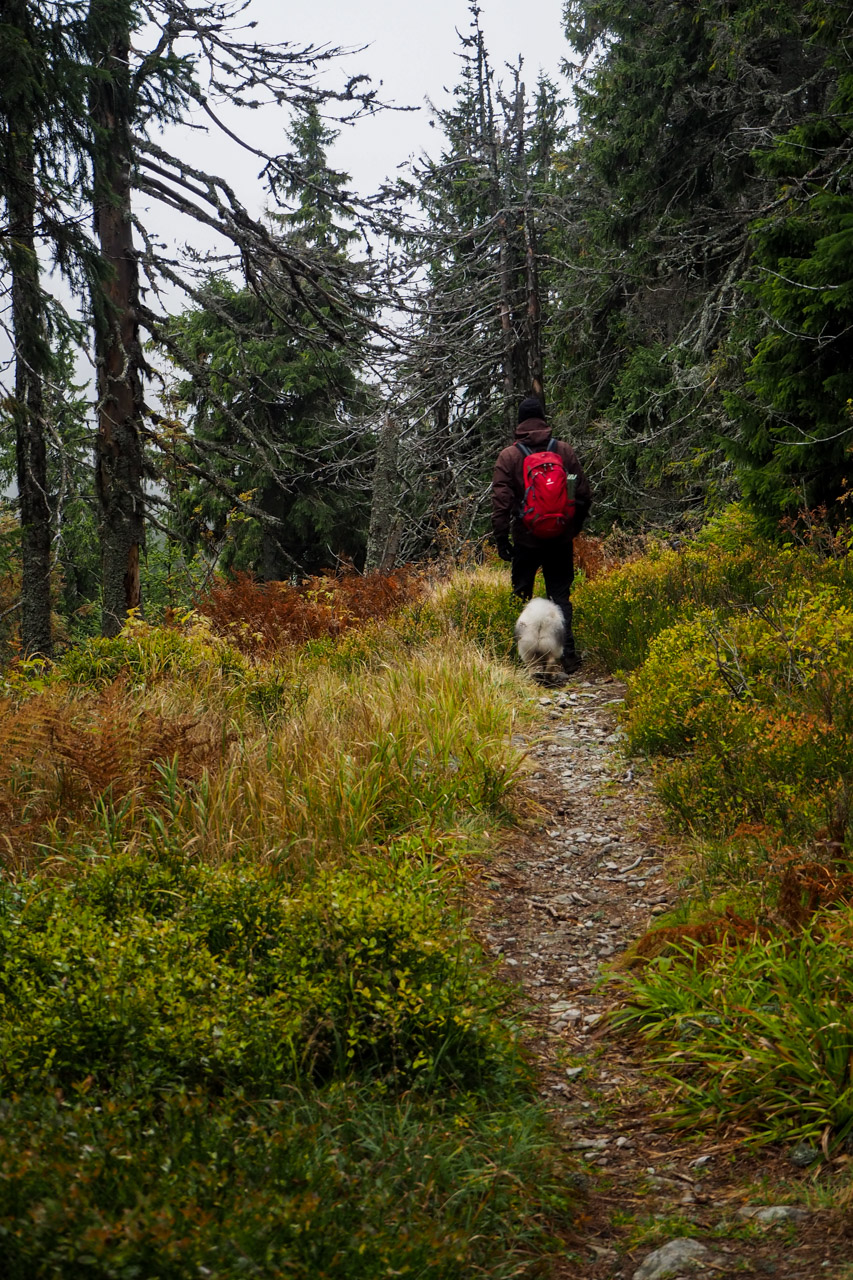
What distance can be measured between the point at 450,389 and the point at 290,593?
9401 millimetres

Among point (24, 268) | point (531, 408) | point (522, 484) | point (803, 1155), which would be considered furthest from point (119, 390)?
point (803, 1155)

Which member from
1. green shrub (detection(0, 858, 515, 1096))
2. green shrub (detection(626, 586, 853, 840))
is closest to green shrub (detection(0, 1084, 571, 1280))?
green shrub (detection(0, 858, 515, 1096))

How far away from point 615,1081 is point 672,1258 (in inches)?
34.9

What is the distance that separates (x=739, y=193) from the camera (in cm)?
1374

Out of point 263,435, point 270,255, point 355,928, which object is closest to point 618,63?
point 270,255

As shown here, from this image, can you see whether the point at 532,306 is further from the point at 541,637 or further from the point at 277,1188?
the point at 277,1188

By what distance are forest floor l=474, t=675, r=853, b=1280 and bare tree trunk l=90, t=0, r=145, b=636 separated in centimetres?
663

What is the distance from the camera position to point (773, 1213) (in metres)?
2.36

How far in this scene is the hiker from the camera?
7789 millimetres

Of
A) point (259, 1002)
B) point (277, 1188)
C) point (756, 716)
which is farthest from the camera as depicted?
point (756, 716)

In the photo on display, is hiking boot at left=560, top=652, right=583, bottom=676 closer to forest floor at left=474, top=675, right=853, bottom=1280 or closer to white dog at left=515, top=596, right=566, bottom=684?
white dog at left=515, top=596, right=566, bottom=684

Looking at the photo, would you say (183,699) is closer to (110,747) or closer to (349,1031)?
(110,747)

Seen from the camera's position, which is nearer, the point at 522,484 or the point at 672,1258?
the point at 672,1258

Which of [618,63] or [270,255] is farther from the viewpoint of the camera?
[618,63]
